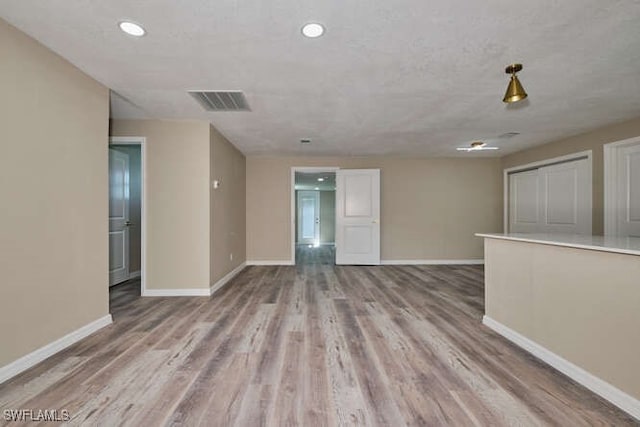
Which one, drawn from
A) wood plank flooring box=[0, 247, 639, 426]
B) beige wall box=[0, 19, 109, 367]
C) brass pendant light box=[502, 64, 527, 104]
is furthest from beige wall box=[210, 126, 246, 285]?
brass pendant light box=[502, 64, 527, 104]

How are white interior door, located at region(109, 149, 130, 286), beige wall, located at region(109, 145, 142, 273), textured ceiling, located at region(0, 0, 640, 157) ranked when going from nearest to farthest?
1. textured ceiling, located at region(0, 0, 640, 157)
2. white interior door, located at region(109, 149, 130, 286)
3. beige wall, located at region(109, 145, 142, 273)

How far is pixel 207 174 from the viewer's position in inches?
144

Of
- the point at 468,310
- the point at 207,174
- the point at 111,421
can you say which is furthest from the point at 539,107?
the point at 111,421

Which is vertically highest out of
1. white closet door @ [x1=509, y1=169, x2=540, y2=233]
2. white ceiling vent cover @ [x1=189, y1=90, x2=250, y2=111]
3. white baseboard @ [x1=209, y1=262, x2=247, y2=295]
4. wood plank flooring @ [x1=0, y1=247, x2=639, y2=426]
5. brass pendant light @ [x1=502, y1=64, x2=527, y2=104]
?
white ceiling vent cover @ [x1=189, y1=90, x2=250, y2=111]

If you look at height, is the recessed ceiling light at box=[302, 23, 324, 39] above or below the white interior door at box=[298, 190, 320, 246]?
above

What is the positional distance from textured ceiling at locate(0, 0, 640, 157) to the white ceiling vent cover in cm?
10

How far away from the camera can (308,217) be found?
10.8 m

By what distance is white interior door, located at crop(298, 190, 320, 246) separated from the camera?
10625mm

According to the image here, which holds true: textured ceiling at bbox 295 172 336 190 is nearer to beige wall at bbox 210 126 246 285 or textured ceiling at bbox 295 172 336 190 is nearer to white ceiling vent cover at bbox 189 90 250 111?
beige wall at bbox 210 126 246 285

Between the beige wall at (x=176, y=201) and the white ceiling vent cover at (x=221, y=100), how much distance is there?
65cm

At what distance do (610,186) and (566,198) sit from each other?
2.38ft

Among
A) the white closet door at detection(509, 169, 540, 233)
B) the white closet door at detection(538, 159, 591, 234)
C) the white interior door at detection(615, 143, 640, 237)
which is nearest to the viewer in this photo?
the white interior door at detection(615, 143, 640, 237)

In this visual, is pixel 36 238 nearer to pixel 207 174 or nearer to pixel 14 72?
pixel 14 72

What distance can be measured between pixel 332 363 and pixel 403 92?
8.30ft
